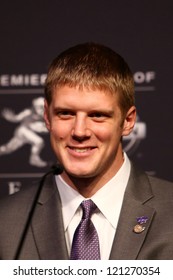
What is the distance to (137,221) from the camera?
1.64 metres

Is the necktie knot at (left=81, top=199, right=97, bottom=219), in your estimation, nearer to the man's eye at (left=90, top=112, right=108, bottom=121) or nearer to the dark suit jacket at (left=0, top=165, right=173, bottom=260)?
the dark suit jacket at (left=0, top=165, right=173, bottom=260)

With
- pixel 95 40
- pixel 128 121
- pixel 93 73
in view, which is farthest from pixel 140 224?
pixel 95 40

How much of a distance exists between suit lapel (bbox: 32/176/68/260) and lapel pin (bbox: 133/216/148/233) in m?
Answer: 0.18

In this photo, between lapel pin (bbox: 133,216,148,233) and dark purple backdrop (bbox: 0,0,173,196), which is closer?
lapel pin (bbox: 133,216,148,233)

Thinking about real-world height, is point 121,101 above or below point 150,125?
above

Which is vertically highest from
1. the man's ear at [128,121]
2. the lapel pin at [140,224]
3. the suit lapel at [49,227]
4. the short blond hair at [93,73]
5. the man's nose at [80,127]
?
the short blond hair at [93,73]

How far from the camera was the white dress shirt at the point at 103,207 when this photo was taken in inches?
65.3

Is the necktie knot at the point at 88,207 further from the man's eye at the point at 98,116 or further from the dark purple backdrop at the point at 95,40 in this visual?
the dark purple backdrop at the point at 95,40

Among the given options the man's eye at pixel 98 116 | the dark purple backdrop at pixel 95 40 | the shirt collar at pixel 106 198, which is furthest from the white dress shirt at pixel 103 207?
the dark purple backdrop at pixel 95 40

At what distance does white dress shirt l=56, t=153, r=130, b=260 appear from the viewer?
1658 mm

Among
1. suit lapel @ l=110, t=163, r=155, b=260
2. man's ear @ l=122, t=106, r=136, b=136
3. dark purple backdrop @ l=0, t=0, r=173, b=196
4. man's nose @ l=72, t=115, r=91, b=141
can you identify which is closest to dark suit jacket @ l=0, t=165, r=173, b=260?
suit lapel @ l=110, t=163, r=155, b=260
